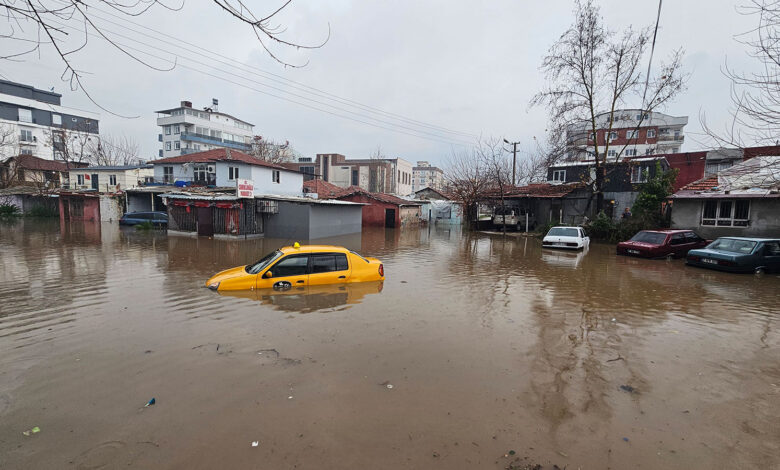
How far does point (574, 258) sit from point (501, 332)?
12.9m

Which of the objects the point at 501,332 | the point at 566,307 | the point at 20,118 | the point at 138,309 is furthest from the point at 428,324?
the point at 20,118

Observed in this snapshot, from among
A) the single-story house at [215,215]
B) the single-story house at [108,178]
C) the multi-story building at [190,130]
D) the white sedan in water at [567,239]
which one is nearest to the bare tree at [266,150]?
the multi-story building at [190,130]

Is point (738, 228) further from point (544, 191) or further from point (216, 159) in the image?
point (216, 159)

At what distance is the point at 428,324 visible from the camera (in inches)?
304

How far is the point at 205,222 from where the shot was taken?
2447 cm

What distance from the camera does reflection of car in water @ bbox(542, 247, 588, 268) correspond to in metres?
Answer: 16.3

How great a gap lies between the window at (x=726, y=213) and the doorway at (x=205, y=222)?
30370 millimetres

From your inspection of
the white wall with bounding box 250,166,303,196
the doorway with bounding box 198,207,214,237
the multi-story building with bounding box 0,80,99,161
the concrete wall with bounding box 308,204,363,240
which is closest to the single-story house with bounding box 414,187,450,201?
the white wall with bounding box 250,166,303,196

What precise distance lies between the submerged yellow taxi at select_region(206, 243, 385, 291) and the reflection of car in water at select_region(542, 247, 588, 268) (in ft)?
33.4

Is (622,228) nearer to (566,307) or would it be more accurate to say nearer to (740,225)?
(740,225)

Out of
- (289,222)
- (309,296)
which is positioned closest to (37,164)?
(289,222)

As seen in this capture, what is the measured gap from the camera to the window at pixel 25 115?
55344 mm

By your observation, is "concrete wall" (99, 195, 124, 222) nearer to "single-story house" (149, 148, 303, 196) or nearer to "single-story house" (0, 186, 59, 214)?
"single-story house" (149, 148, 303, 196)

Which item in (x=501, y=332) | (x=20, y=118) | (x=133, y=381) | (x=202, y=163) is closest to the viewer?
(x=133, y=381)
